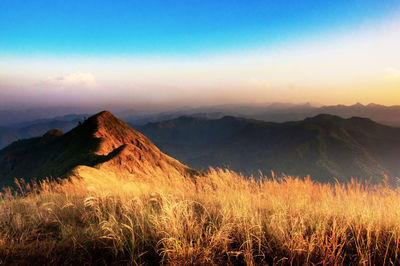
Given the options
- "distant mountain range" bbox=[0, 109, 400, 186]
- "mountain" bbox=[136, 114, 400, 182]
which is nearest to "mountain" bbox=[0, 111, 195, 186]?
"distant mountain range" bbox=[0, 109, 400, 186]

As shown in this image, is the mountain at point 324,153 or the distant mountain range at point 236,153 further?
the mountain at point 324,153

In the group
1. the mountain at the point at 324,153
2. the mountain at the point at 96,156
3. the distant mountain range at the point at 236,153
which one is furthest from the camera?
the mountain at the point at 324,153

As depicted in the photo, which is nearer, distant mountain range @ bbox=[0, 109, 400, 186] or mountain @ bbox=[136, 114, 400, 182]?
distant mountain range @ bbox=[0, 109, 400, 186]

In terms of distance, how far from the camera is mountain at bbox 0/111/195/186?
2909 centimetres

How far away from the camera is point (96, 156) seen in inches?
1221

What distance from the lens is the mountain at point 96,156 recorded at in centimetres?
2909

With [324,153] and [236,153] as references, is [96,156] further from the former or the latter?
[236,153]

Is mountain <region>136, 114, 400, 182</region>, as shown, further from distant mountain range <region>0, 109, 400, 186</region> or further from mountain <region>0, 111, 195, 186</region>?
mountain <region>0, 111, 195, 186</region>

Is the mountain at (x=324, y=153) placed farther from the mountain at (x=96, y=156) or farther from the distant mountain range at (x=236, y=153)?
the mountain at (x=96, y=156)

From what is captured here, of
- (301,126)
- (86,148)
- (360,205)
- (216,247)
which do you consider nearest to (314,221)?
(360,205)

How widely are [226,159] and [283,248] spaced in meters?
182

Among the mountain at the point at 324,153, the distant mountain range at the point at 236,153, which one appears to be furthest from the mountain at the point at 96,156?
the mountain at the point at 324,153

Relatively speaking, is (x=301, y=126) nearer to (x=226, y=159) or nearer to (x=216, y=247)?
(x=226, y=159)

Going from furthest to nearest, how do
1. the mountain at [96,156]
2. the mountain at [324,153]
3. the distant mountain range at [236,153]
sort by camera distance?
the mountain at [324,153] → the distant mountain range at [236,153] → the mountain at [96,156]
